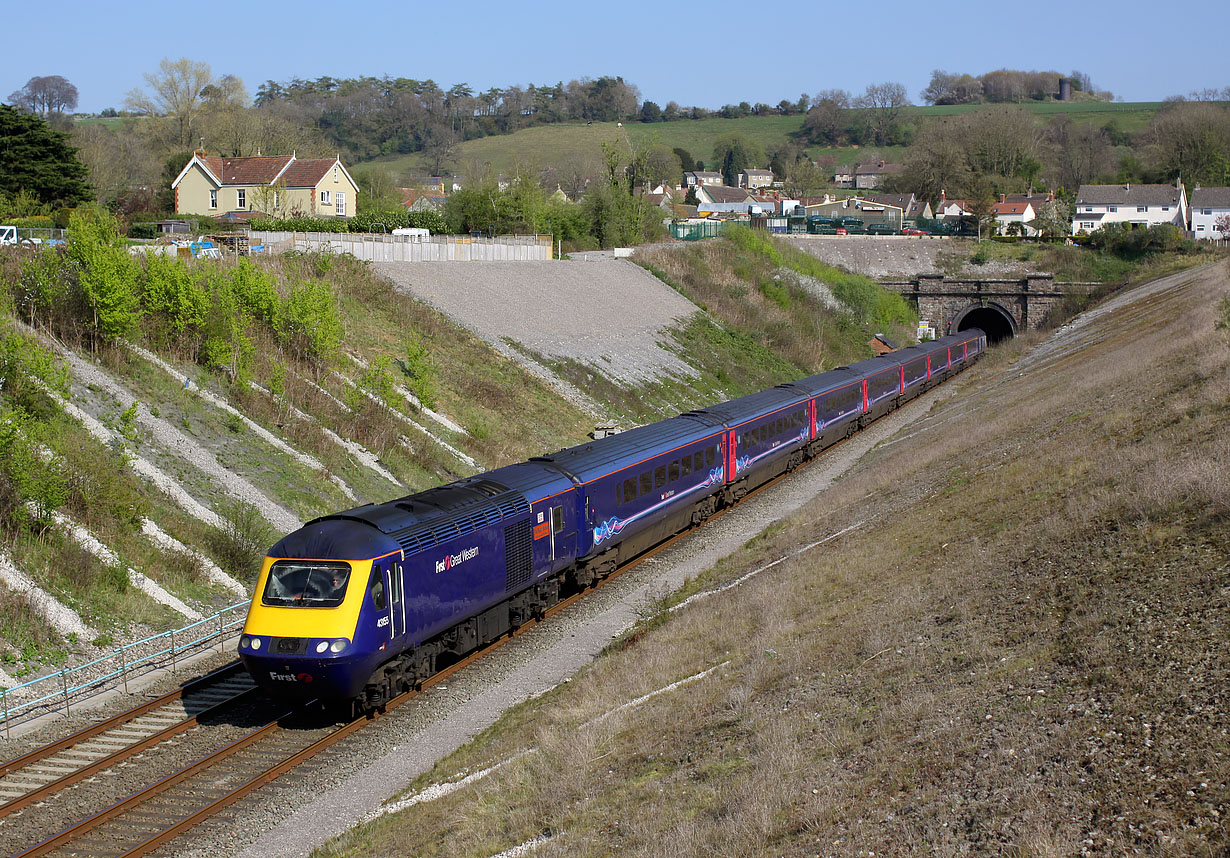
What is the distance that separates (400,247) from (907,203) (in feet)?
344

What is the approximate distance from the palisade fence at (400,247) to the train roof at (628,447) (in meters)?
21.5

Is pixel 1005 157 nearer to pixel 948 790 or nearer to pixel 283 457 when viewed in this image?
pixel 283 457

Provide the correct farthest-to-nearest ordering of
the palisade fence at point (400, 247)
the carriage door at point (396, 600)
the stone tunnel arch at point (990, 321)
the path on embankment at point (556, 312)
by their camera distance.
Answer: the stone tunnel arch at point (990, 321)
the path on embankment at point (556, 312)
the palisade fence at point (400, 247)
the carriage door at point (396, 600)

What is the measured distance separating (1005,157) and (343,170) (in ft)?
301

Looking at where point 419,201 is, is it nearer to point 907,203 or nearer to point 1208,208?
point 907,203

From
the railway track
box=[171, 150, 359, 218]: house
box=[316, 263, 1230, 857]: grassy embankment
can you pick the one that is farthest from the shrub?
box=[171, 150, 359, 218]: house

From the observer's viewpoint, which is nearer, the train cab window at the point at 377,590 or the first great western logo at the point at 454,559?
the train cab window at the point at 377,590

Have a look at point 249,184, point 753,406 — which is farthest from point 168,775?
point 249,184

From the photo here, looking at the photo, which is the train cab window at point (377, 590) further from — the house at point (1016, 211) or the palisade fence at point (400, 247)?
the house at point (1016, 211)

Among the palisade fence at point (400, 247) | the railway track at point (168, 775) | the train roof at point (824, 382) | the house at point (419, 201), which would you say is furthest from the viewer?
the house at point (419, 201)

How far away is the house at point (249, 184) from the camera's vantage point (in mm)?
68062

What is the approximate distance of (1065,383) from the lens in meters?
33.4

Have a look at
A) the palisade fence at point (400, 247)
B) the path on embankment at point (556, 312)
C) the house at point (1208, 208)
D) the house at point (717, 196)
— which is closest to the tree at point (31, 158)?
the palisade fence at point (400, 247)

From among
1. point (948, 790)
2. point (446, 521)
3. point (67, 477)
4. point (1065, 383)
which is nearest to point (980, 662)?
point (948, 790)
